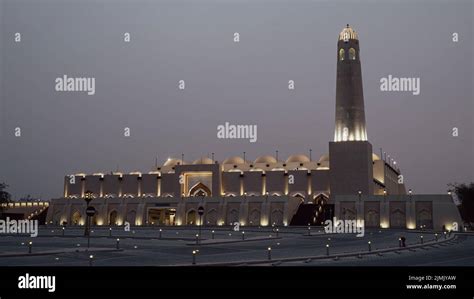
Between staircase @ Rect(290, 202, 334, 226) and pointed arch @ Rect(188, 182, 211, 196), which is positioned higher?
pointed arch @ Rect(188, 182, 211, 196)

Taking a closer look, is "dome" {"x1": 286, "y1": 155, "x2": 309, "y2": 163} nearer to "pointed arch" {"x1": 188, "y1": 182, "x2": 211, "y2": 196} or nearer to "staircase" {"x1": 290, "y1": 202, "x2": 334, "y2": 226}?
"pointed arch" {"x1": 188, "y1": 182, "x2": 211, "y2": 196}

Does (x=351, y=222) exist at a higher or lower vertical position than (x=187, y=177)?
lower

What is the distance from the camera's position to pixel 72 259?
76.1 feet

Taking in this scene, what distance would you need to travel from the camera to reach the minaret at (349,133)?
7862cm

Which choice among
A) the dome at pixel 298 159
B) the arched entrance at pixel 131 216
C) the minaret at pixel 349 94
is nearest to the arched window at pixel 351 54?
the minaret at pixel 349 94

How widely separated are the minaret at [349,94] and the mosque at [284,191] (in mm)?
152

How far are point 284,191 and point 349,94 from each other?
18147mm

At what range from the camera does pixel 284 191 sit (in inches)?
3396

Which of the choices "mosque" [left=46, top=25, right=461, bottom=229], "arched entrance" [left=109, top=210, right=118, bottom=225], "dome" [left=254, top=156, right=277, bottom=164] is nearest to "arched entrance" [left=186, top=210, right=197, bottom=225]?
"mosque" [left=46, top=25, right=461, bottom=229]

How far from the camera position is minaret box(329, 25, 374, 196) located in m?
78.6
